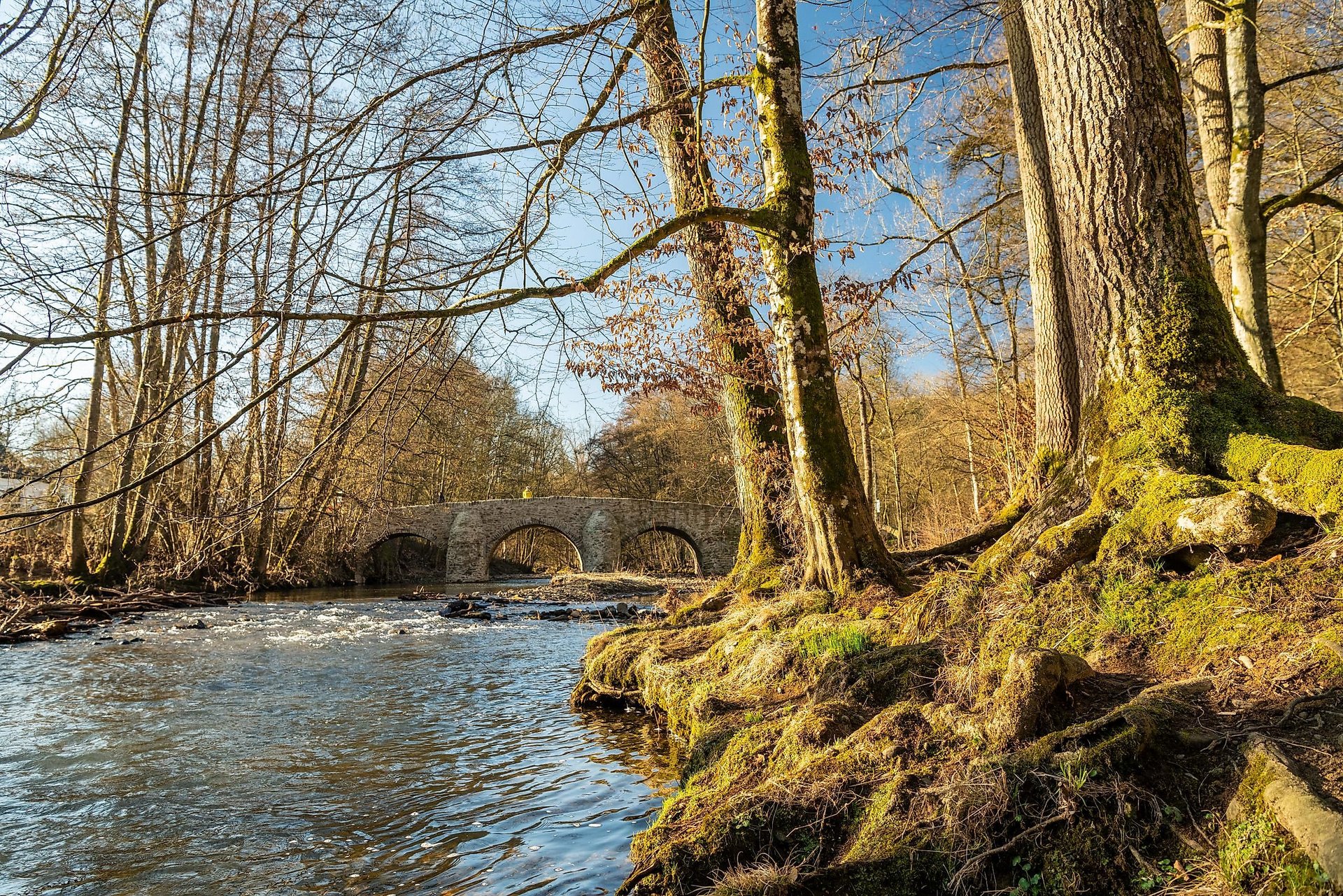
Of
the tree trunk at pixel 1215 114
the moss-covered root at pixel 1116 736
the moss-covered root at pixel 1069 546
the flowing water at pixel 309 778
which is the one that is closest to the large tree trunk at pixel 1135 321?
the moss-covered root at pixel 1069 546

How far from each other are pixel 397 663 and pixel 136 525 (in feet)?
31.5

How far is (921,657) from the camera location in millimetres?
3705

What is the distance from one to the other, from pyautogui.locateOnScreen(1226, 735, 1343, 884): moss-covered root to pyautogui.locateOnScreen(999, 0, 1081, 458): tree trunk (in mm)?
4538

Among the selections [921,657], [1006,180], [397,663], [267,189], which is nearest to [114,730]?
[397,663]

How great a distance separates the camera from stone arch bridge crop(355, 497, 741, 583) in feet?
87.7

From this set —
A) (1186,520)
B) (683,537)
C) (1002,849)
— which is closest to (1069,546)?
(1186,520)

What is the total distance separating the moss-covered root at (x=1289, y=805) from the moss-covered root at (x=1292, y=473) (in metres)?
1.48

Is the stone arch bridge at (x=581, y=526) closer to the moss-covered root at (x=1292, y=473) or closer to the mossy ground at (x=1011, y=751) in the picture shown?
the mossy ground at (x=1011, y=751)

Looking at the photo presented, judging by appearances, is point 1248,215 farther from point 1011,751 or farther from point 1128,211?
point 1011,751

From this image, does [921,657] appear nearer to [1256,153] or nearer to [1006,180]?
[1256,153]

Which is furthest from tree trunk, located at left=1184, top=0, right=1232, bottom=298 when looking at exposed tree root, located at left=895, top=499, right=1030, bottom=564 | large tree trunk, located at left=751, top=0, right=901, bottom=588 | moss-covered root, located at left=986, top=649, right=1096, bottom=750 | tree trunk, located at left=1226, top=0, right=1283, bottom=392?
moss-covered root, located at left=986, top=649, right=1096, bottom=750

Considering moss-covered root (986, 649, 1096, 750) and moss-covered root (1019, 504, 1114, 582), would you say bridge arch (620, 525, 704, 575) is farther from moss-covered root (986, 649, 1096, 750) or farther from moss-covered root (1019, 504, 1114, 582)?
moss-covered root (986, 649, 1096, 750)

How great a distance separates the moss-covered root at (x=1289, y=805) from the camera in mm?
1739

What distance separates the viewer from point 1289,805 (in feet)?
6.22
